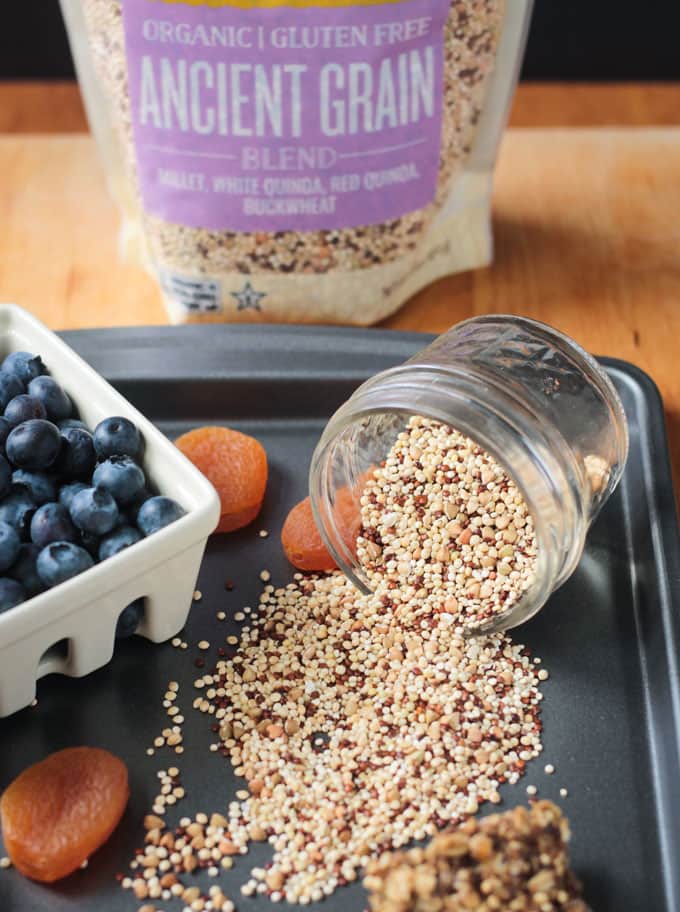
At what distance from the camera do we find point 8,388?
3.60 ft

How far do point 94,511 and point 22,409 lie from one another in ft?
0.47

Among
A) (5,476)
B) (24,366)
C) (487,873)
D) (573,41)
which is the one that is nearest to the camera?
(487,873)

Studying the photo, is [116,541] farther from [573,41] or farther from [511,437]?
[573,41]

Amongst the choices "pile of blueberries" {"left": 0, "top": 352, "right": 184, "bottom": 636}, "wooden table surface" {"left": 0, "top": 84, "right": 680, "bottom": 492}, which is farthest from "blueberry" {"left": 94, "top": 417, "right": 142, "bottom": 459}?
"wooden table surface" {"left": 0, "top": 84, "right": 680, "bottom": 492}

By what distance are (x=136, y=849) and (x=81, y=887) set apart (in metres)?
0.05

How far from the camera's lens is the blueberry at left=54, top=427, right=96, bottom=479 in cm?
105

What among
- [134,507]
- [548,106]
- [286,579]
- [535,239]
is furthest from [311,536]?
[548,106]

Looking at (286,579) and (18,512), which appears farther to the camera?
(286,579)

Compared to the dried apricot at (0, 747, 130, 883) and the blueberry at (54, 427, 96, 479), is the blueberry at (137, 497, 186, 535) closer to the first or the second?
the blueberry at (54, 427, 96, 479)

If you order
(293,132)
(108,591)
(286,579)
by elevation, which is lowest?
(286,579)

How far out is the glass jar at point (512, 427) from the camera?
1.00 meters

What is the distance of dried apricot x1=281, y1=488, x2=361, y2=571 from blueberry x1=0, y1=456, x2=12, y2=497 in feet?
0.95

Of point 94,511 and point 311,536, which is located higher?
point 94,511

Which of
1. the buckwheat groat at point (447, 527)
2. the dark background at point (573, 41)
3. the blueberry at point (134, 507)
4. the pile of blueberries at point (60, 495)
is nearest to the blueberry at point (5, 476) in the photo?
the pile of blueberries at point (60, 495)
